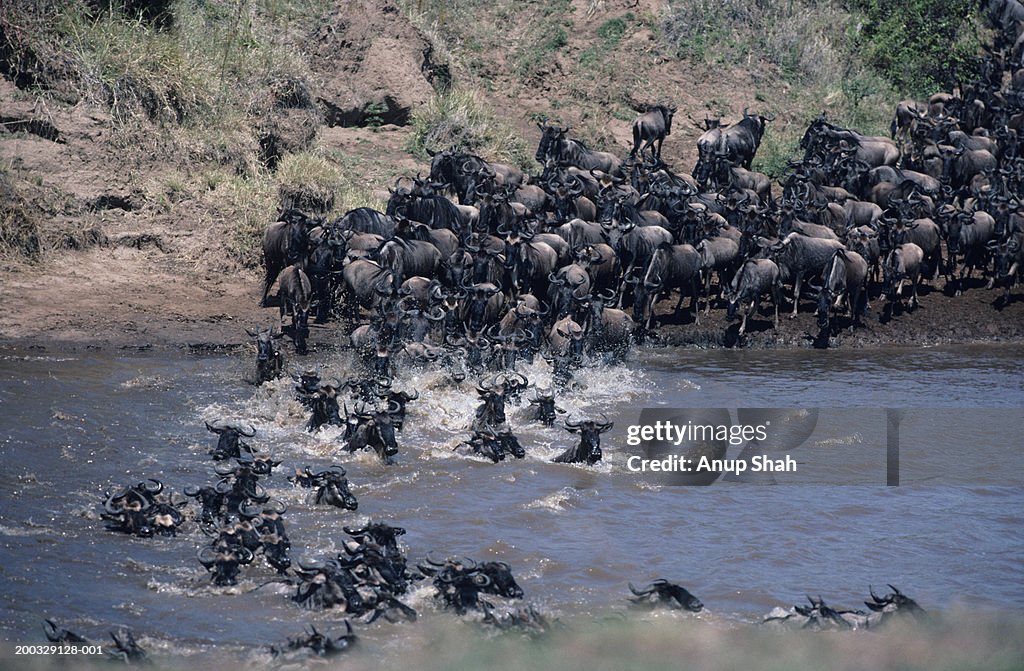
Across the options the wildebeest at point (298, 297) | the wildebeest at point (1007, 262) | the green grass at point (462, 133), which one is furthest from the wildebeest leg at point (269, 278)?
the wildebeest at point (1007, 262)

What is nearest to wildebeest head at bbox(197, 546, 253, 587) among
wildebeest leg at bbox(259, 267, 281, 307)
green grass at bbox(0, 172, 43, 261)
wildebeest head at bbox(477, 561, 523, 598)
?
wildebeest head at bbox(477, 561, 523, 598)

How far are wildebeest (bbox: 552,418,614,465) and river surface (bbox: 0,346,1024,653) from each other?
160 millimetres

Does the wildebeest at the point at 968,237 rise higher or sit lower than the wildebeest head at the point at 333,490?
higher

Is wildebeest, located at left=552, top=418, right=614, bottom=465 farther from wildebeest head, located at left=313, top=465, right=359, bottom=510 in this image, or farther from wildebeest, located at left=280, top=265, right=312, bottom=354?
wildebeest, located at left=280, top=265, right=312, bottom=354

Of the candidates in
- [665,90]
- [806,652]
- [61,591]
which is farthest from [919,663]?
[665,90]

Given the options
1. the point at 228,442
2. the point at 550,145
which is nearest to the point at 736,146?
the point at 550,145

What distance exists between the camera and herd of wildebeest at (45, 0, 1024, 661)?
10.2 m

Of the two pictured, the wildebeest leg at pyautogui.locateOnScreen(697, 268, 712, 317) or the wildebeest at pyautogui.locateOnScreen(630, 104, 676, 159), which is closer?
the wildebeest leg at pyautogui.locateOnScreen(697, 268, 712, 317)

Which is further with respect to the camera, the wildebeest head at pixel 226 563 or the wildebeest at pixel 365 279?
the wildebeest at pixel 365 279

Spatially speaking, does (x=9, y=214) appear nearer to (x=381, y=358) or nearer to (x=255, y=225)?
(x=255, y=225)

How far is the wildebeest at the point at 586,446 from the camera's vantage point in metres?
11.7

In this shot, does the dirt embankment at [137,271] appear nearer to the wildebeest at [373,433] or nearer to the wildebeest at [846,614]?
the wildebeest at [373,433]

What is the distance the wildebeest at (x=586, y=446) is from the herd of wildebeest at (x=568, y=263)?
0.07 feet

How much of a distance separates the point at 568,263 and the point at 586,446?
5003 millimetres
